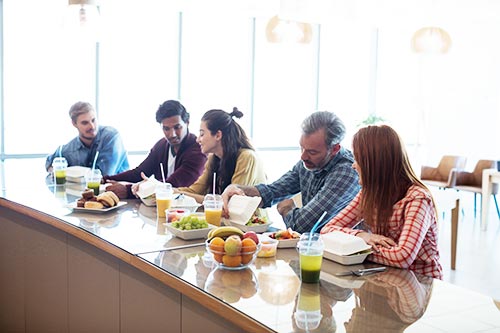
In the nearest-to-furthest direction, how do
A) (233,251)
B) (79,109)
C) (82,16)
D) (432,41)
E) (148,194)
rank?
(233,251), (148,194), (82,16), (79,109), (432,41)

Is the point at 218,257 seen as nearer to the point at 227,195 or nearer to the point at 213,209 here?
the point at 213,209

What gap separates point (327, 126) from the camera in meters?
2.80

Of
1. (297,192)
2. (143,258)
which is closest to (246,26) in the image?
(297,192)

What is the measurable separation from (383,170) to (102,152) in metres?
2.82

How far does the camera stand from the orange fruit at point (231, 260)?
6.22 ft

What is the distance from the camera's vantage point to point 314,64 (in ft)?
33.3

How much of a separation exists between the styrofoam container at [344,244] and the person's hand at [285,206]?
1032 mm

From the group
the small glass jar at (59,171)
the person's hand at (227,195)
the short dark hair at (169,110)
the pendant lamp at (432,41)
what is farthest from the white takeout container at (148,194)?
the pendant lamp at (432,41)

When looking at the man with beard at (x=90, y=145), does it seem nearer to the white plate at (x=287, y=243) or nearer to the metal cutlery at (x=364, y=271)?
the white plate at (x=287, y=243)

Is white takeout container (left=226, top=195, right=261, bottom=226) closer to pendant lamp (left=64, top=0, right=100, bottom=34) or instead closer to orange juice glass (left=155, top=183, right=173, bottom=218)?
Answer: orange juice glass (left=155, top=183, right=173, bottom=218)

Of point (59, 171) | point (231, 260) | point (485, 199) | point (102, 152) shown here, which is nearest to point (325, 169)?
point (231, 260)

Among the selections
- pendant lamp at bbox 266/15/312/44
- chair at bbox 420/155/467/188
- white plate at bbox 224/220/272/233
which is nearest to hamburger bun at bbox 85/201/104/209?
white plate at bbox 224/220/272/233

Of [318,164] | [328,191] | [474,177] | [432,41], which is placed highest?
[432,41]

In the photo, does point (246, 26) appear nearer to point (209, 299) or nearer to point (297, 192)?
point (297, 192)
